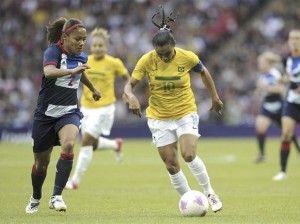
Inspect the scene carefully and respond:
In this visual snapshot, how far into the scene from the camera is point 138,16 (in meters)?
35.5

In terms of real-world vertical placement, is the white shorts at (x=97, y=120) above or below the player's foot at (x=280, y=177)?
above

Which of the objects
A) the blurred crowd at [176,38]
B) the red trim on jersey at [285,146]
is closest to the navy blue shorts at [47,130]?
the red trim on jersey at [285,146]

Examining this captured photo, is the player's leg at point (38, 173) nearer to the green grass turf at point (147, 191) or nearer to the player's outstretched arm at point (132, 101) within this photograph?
the green grass turf at point (147, 191)

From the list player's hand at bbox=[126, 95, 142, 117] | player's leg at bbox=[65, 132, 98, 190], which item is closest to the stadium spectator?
player's leg at bbox=[65, 132, 98, 190]

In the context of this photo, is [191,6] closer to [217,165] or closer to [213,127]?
[213,127]

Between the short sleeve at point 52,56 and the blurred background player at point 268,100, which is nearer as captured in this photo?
the short sleeve at point 52,56

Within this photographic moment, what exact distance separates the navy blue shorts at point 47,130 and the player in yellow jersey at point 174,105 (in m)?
0.88

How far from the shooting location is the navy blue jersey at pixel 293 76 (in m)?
16.8

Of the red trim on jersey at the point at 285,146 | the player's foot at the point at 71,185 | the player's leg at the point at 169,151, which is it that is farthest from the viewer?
the red trim on jersey at the point at 285,146

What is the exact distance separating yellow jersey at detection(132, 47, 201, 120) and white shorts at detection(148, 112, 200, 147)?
→ 7 cm

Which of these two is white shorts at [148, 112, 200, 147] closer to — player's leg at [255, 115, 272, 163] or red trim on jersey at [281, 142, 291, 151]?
red trim on jersey at [281, 142, 291, 151]

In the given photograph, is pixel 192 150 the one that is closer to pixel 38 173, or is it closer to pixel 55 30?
pixel 38 173

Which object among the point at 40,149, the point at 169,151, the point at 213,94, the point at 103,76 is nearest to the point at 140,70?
the point at 213,94

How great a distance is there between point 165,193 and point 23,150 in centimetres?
1375
